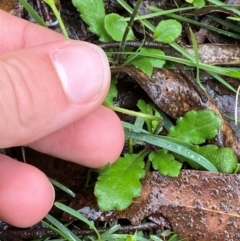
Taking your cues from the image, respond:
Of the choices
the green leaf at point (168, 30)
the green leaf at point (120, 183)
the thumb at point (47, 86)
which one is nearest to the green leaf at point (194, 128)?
the green leaf at point (120, 183)

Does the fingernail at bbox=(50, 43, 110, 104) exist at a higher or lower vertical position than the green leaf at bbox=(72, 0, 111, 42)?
higher

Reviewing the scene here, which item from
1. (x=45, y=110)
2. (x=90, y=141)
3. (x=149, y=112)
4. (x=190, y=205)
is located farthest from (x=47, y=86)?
(x=190, y=205)

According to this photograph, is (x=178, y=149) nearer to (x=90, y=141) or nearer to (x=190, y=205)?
(x=190, y=205)

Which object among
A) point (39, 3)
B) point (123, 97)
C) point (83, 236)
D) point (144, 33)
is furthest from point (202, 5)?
point (83, 236)

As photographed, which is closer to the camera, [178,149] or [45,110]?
[45,110]

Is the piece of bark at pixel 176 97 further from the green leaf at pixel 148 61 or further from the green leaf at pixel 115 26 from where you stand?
the green leaf at pixel 115 26

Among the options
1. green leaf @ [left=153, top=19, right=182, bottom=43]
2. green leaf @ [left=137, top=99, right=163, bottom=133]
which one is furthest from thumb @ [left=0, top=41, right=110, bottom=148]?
green leaf @ [left=153, top=19, right=182, bottom=43]

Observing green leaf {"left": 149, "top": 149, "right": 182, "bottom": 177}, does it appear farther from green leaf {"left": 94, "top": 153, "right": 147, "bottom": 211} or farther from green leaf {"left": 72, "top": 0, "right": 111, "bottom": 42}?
green leaf {"left": 72, "top": 0, "right": 111, "bottom": 42}
